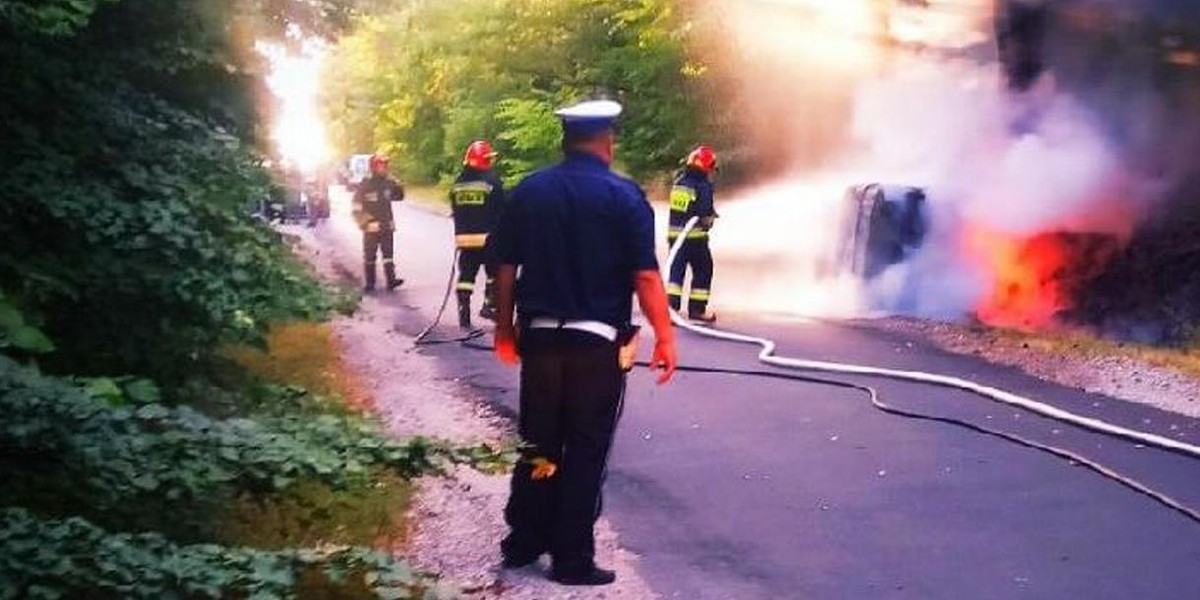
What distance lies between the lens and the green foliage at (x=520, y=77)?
786 inches

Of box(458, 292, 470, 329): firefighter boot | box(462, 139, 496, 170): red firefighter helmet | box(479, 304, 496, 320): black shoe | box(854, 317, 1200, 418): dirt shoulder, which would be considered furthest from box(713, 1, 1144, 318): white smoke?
→ box(462, 139, 496, 170): red firefighter helmet

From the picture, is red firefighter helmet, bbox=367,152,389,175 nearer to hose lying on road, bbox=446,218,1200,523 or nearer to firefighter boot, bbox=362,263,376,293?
firefighter boot, bbox=362,263,376,293

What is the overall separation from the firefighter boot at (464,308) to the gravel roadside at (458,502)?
1.18 metres

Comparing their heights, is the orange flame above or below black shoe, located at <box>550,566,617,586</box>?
above

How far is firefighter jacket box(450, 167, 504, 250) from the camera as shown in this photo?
11.1 metres

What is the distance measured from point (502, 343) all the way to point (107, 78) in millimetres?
1980

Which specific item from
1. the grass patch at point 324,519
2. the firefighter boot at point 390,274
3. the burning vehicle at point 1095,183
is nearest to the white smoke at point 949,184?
the burning vehicle at point 1095,183

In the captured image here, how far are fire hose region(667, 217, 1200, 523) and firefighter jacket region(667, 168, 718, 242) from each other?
1204 millimetres

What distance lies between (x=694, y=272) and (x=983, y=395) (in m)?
3.92

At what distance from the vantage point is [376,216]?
48.1 ft

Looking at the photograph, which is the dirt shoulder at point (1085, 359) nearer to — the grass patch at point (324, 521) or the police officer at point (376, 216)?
the grass patch at point (324, 521)

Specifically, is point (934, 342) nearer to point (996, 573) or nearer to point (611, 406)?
point (996, 573)

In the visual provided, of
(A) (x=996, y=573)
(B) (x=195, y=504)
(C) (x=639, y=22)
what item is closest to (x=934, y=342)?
(A) (x=996, y=573)

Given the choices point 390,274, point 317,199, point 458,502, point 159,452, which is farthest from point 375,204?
point 159,452
